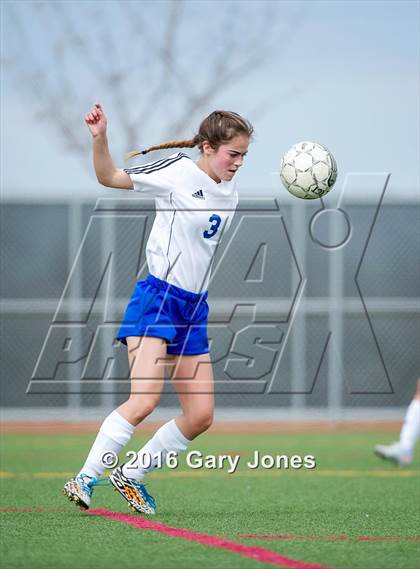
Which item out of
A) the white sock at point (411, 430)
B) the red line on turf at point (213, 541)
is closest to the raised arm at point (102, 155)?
the red line on turf at point (213, 541)

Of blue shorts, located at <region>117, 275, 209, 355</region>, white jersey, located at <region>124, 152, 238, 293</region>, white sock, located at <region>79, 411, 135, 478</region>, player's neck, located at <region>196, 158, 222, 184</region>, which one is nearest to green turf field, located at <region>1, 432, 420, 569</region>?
white sock, located at <region>79, 411, 135, 478</region>

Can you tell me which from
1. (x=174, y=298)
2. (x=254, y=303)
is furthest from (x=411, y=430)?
(x=254, y=303)

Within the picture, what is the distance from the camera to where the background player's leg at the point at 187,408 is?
226 inches

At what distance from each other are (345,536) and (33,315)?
9.43 m

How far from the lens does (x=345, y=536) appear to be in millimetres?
5176

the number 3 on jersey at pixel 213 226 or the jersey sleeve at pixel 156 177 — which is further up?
the jersey sleeve at pixel 156 177

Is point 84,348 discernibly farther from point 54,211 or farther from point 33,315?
point 54,211

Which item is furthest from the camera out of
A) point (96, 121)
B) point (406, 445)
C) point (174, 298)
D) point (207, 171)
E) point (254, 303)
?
point (254, 303)

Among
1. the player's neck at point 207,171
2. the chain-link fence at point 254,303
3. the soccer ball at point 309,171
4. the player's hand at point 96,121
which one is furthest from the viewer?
the chain-link fence at point 254,303

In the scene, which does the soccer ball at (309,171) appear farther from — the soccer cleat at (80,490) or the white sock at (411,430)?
the white sock at (411,430)

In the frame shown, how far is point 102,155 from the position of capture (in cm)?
541

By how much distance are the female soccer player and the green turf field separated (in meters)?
0.38

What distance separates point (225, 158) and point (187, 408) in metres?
1.29

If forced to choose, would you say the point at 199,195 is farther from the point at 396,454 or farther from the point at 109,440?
the point at 396,454
